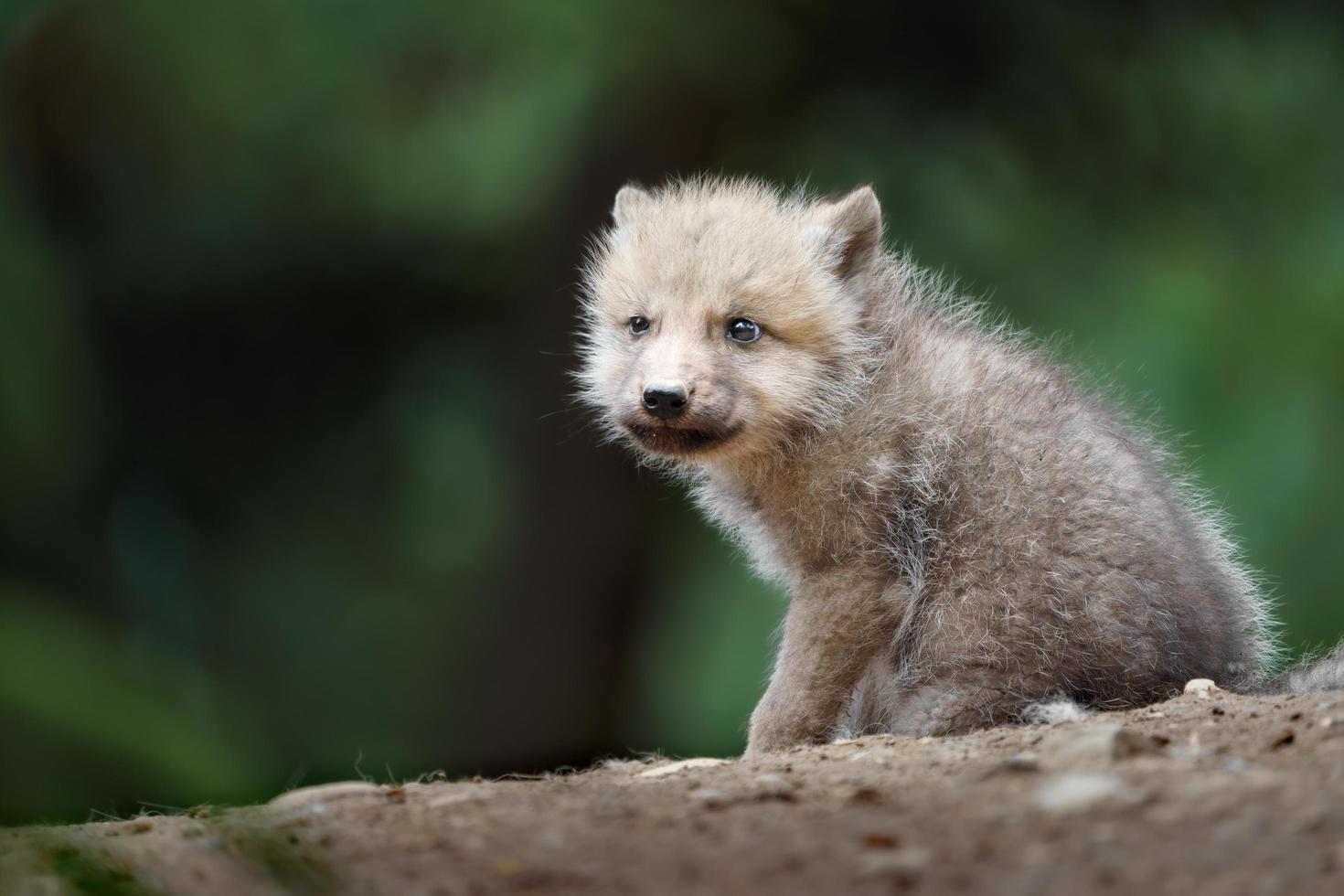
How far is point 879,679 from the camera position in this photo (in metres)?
5.88

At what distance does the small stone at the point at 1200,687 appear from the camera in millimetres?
5395

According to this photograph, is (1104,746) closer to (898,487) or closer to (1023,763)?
(1023,763)

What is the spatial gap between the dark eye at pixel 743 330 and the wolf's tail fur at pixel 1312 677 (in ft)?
7.99

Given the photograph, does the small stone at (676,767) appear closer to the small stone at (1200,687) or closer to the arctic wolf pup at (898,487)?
the arctic wolf pup at (898,487)

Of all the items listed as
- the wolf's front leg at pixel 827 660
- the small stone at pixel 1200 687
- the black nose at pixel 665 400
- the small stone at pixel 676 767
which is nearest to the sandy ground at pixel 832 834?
the small stone at pixel 676 767

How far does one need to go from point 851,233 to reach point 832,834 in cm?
396

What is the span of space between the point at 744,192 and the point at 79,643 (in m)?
4.69

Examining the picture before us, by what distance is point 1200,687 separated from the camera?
550 centimetres

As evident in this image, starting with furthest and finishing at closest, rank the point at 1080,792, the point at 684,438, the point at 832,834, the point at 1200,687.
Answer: the point at 684,438 < the point at 1200,687 < the point at 1080,792 < the point at 832,834

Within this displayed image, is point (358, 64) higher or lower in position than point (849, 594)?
higher

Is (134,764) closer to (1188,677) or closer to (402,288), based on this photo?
(402,288)

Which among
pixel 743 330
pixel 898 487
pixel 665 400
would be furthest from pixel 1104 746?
pixel 743 330

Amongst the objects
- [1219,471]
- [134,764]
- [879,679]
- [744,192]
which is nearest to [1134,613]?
[879,679]

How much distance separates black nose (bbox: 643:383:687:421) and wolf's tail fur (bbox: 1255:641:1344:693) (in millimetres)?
2457
